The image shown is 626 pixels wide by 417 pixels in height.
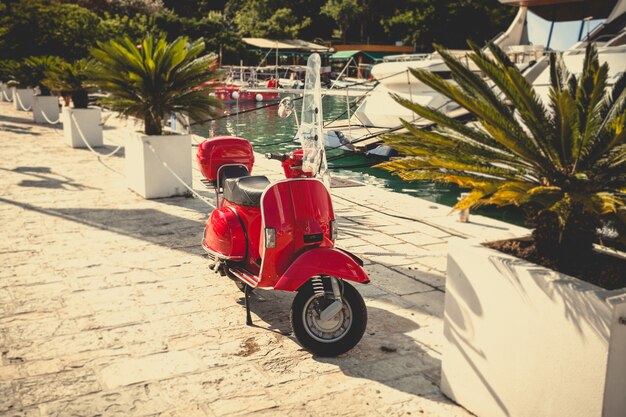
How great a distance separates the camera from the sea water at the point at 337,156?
45.1 feet

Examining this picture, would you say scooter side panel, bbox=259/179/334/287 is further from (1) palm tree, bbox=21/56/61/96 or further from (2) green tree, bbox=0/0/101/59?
(2) green tree, bbox=0/0/101/59

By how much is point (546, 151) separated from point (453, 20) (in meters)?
60.0

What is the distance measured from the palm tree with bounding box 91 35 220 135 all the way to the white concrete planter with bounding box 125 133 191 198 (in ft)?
1.31

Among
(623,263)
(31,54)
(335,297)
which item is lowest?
(335,297)

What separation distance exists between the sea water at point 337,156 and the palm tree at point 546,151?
7.88ft

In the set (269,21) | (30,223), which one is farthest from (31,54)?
(269,21)

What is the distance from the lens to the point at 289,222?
14.8ft

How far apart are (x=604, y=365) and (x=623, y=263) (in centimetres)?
78

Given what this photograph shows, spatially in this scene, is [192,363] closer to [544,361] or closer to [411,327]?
[411,327]

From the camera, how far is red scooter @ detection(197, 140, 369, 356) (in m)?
4.24

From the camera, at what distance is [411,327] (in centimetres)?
480

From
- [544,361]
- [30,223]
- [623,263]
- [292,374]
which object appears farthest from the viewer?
[30,223]

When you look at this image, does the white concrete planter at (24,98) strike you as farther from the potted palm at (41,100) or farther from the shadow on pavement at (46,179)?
the shadow on pavement at (46,179)

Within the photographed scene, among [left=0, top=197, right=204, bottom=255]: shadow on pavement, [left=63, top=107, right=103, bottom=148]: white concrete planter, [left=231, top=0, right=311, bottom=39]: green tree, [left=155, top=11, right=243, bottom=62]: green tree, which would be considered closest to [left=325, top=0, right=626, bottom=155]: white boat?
[left=63, top=107, right=103, bottom=148]: white concrete planter
